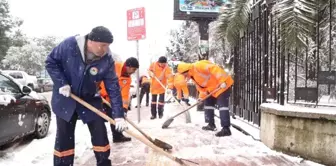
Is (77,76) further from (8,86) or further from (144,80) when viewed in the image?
(144,80)

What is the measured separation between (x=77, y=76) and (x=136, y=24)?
15.6ft

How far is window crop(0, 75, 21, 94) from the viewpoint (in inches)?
240

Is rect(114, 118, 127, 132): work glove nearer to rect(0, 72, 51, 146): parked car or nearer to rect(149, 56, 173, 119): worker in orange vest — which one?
rect(0, 72, 51, 146): parked car

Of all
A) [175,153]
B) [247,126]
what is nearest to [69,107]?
[175,153]

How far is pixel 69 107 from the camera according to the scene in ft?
12.8

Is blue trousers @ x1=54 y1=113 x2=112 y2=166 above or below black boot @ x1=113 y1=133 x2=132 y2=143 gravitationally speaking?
above

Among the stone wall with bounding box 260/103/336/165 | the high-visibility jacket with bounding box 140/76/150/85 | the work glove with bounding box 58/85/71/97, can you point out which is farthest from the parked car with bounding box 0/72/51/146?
the high-visibility jacket with bounding box 140/76/150/85

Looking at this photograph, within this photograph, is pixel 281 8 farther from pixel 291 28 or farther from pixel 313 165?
pixel 313 165

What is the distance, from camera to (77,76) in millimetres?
3896

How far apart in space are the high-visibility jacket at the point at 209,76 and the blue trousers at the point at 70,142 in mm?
3035

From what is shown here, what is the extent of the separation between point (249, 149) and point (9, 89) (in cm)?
401

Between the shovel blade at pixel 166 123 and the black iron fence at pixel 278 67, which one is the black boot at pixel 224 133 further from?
the shovel blade at pixel 166 123

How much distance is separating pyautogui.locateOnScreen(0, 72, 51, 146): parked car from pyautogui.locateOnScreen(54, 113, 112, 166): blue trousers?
1.76 m

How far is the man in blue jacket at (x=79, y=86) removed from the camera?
3838 millimetres
